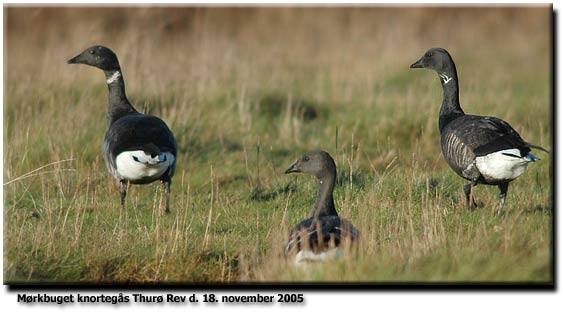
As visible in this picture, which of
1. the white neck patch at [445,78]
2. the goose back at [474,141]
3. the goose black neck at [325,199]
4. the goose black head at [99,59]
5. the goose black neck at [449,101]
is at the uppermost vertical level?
the goose black head at [99,59]

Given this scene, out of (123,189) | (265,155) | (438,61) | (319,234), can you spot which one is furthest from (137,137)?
(438,61)

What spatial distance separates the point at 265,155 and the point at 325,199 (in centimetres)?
381

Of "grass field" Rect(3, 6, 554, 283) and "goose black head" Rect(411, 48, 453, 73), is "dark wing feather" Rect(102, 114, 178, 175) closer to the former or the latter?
"grass field" Rect(3, 6, 554, 283)

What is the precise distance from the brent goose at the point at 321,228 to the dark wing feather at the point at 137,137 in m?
1.71

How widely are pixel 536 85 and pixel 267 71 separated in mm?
5317

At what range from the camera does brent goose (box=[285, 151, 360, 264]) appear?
6406mm

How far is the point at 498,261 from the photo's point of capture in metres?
6.50

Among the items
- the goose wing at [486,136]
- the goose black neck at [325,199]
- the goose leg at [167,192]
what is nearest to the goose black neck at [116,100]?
the goose leg at [167,192]

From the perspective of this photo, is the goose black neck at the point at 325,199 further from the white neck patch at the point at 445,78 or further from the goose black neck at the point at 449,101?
the white neck patch at the point at 445,78

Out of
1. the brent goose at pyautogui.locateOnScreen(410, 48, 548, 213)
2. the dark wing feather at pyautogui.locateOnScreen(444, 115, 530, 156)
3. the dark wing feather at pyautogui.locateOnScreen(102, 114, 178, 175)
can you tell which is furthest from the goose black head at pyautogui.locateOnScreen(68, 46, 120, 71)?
the dark wing feather at pyautogui.locateOnScreen(444, 115, 530, 156)

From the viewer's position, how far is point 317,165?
7.83 m

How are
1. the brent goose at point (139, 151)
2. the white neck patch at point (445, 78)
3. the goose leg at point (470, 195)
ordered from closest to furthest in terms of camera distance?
the goose leg at point (470, 195), the brent goose at point (139, 151), the white neck patch at point (445, 78)

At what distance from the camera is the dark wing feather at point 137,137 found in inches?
345

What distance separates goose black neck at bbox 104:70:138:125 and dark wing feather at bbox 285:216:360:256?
12.1 ft
